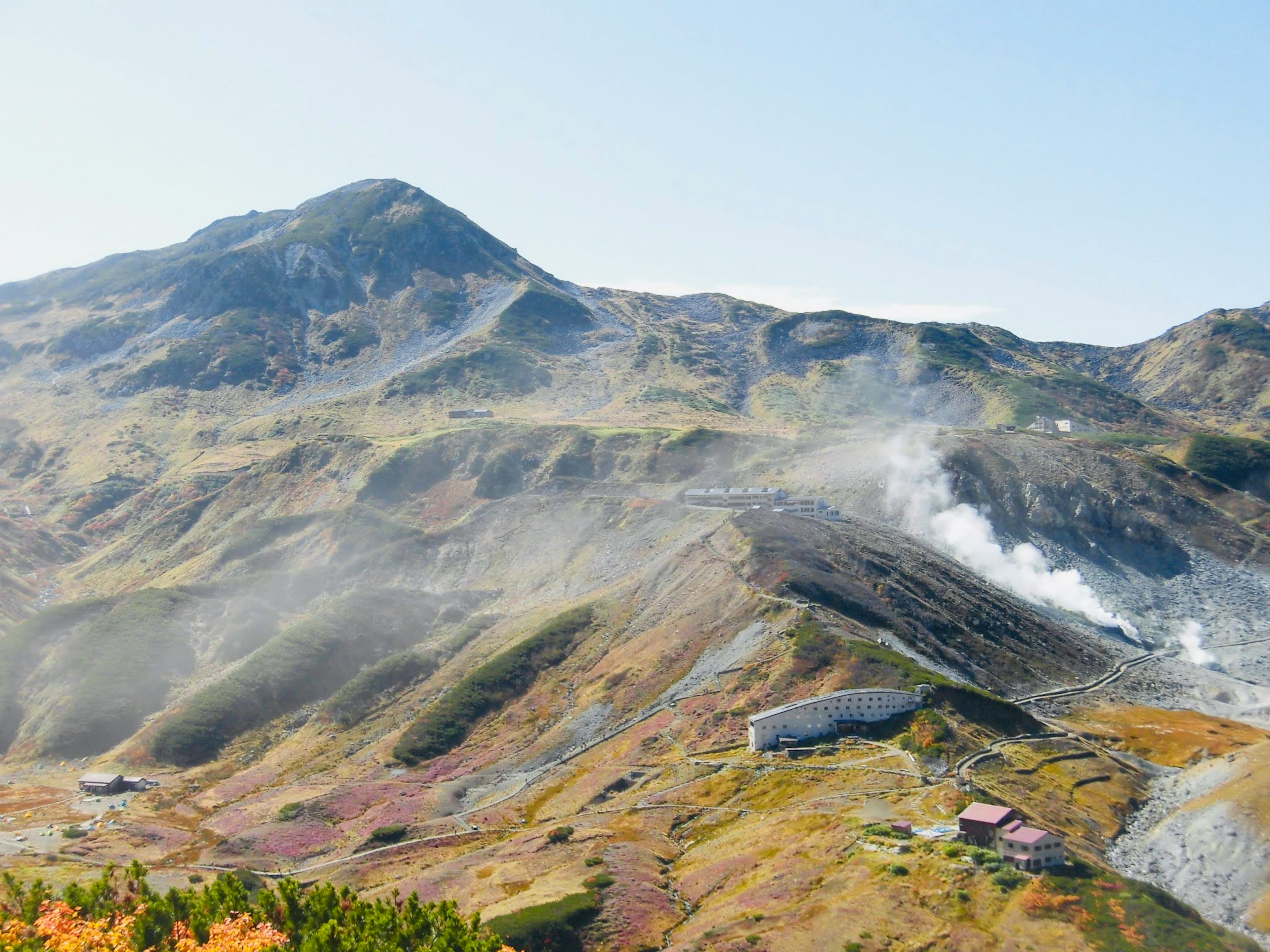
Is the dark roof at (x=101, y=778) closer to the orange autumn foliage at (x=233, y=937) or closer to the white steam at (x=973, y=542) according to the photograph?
the orange autumn foliage at (x=233, y=937)

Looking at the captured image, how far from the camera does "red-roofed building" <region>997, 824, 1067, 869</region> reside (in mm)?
56250

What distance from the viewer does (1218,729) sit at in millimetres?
99438

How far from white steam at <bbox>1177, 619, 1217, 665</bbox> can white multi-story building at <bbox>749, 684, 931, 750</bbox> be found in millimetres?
66514

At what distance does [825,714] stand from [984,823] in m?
22.7

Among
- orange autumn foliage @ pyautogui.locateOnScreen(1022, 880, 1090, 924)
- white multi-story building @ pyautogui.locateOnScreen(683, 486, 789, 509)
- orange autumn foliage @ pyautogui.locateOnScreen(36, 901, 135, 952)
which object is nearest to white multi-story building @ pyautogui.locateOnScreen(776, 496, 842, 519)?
white multi-story building @ pyautogui.locateOnScreen(683, 486, 789, 509)

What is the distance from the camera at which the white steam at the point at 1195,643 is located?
12875 centimetres

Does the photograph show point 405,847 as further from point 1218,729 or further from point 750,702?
point 1218,729

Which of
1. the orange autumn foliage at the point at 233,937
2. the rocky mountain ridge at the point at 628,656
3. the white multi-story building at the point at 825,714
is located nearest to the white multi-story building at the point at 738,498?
the rocky mountain ridge at the point at 628,656

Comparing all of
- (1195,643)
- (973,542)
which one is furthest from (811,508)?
(1195,643)

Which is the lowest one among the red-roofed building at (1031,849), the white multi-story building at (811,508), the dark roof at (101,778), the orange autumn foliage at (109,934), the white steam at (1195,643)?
the dark roof at (101,778)

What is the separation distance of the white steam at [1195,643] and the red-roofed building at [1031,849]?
273ft

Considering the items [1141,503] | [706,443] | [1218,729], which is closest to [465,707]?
[1218,729]

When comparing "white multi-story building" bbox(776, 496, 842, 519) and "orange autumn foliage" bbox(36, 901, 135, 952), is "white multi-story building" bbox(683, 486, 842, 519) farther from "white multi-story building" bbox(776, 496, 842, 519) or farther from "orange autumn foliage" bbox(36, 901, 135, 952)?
"orange autumn foliage" bbox(36, 901, 135, 952)

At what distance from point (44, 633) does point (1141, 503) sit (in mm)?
161855
